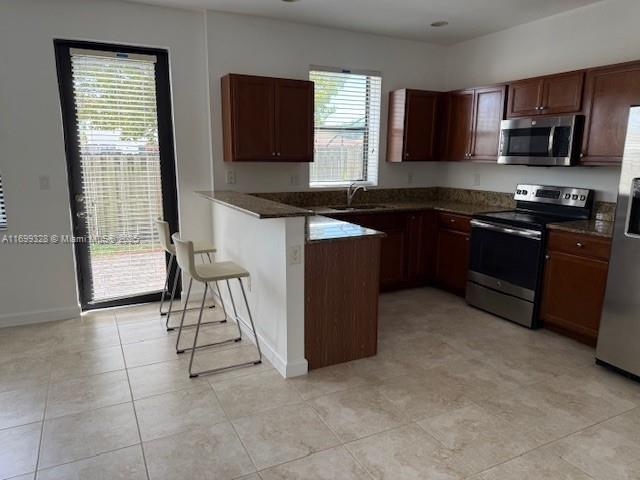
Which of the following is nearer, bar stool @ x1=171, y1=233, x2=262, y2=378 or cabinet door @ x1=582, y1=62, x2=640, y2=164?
bar stool @ x1=171, y1=233, x2=262, y2=378

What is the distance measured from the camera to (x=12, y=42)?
3365mm

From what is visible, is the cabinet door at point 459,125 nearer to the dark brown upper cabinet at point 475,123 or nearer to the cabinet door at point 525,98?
the dark brown upper cabinet at point 475,123

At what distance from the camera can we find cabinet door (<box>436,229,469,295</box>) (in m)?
4.32

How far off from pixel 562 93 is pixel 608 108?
1.35 feet

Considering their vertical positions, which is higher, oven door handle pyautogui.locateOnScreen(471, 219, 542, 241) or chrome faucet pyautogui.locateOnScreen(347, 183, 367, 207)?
chrome faucet pyautogui.locateOnScreen(347, 183, 367, 207)

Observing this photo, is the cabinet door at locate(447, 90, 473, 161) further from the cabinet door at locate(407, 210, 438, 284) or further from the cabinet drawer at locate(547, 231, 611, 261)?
the cabinet drawer at locate(547, 231, 611, 261)

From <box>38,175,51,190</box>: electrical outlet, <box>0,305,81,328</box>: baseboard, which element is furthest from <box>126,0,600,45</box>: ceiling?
<box>0,305,81,328</box>: baseboard

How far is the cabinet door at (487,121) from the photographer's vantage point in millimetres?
4145

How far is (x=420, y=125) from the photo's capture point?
4.71 m

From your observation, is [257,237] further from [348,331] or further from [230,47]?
[230,47]

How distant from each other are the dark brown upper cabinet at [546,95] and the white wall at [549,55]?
36 centimetres

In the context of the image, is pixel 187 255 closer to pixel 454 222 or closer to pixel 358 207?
pixel 358 207

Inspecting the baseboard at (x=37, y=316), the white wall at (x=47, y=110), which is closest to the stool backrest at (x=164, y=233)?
the white wall at (x=47, y=110)

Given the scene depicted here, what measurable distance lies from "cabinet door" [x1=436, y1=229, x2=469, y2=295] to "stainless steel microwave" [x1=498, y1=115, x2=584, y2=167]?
853mm
